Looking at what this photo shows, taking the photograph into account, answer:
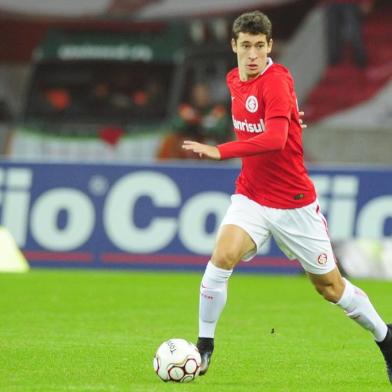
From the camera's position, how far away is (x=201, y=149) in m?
7.27

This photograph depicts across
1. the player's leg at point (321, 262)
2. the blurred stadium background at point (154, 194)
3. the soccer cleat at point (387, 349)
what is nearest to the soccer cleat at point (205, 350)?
the blurred stadium background at point (154, 194)

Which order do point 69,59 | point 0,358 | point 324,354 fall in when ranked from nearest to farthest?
1. point 0,358
2. point 324,354
3. point 69,59

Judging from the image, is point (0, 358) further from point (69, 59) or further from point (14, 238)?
point (69, 59)

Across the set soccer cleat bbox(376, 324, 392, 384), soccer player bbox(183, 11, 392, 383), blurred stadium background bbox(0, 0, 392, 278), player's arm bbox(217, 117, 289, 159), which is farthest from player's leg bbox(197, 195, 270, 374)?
blurred stadium background bbox(0, 0, 392, 278)

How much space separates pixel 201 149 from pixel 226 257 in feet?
2.52

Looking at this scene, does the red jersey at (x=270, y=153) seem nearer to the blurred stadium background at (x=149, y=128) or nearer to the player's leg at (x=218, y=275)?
the player's leg at (x=218, y=275)

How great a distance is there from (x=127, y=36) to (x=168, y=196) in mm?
9770

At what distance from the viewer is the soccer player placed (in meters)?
7.76

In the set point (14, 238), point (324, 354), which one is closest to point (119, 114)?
point (14, 238)

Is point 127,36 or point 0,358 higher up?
point 127,36

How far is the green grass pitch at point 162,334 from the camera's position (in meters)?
7.68

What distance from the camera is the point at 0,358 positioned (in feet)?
27.8

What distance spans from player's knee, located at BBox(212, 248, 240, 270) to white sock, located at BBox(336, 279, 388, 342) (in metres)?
0.68

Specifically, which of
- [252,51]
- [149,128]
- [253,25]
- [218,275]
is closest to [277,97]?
[252,51]
